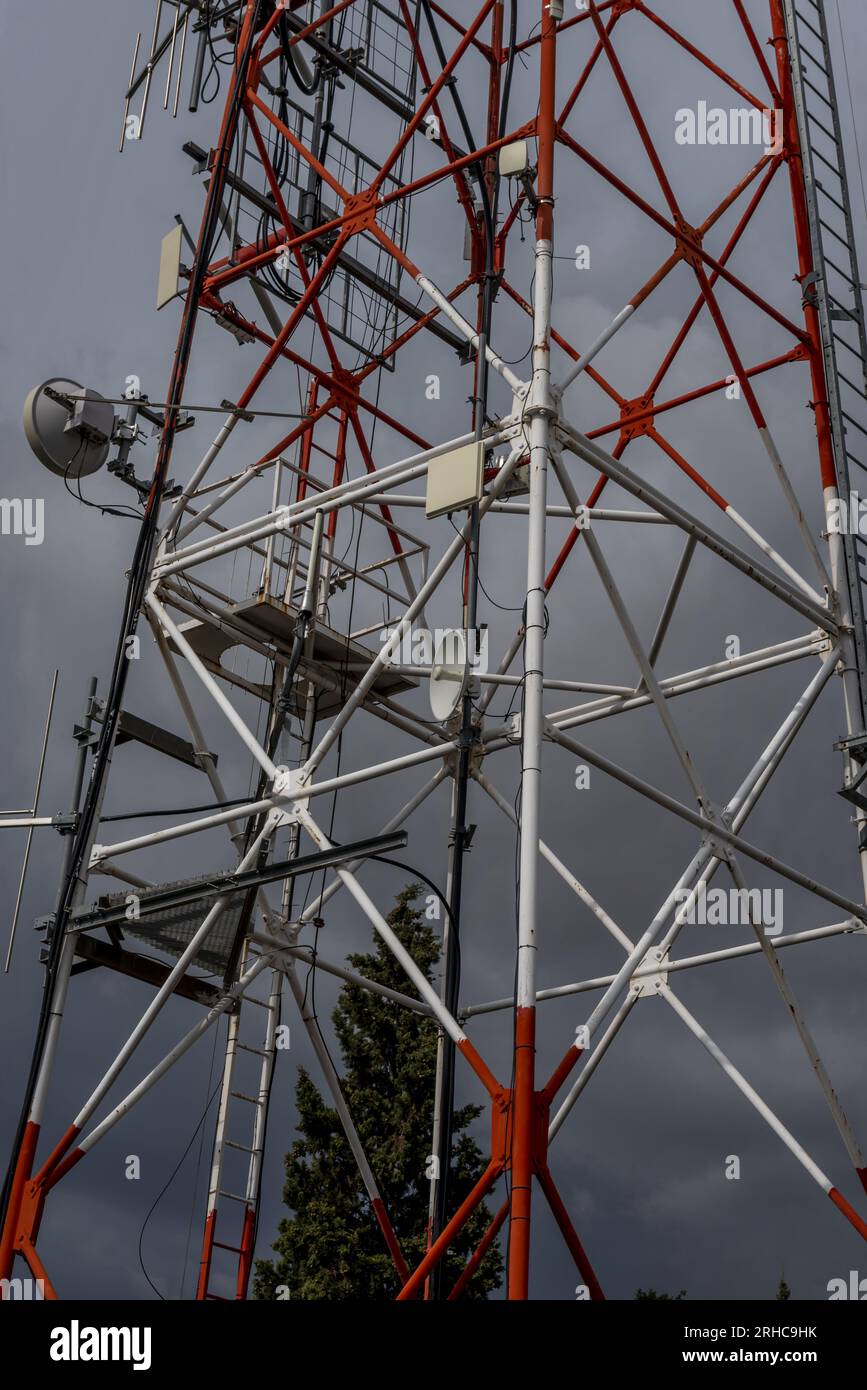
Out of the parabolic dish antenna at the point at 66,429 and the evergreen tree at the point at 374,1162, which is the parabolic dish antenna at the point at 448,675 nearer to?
the parabolic dish antenna at the point at 66,429

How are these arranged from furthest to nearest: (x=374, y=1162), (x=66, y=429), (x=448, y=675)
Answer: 1. (x=374, y=1162)
2. (x=66, y=429)
3. (x=448, y=675)

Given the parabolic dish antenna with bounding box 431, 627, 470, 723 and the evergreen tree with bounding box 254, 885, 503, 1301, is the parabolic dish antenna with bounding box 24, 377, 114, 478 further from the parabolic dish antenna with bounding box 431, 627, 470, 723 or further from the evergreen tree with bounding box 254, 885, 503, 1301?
the evergreen tree with bounding box 254, 885, 503, 1301

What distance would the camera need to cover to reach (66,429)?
76.7ft

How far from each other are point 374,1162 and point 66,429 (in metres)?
19.3

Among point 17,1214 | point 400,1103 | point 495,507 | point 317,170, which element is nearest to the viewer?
point 17,1214

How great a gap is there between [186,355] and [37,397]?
1997 millimetres

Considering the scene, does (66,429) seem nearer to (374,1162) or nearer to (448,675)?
(448,675)

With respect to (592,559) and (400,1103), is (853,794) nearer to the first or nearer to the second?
(592,559)

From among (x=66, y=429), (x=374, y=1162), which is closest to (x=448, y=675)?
(x=66, y=429)

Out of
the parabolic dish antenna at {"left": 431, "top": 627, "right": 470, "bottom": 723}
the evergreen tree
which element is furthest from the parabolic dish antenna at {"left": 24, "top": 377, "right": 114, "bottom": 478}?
the evergreen tree

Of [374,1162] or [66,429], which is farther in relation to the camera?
[374,1162]

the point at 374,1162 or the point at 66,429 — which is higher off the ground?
the point at 66,429
